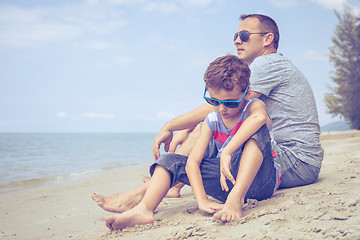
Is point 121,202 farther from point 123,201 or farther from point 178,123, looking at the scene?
point 178,123

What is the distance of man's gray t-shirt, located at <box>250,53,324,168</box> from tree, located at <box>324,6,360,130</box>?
19.9 meters

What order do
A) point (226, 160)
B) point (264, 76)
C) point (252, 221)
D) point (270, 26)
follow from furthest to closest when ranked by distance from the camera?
1. point (270, 26)
2. point (264, 76)
3. point (226, 160)
4. point (252, 221)

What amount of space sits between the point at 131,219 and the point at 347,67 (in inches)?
867

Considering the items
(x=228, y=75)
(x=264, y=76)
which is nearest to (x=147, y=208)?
(x=228, y=75)

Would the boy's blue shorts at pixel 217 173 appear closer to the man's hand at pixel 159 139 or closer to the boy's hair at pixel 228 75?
the man's hand at pixel 159 139

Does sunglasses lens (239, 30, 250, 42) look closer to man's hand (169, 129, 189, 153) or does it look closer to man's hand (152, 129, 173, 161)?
man's hand (169, 129, 189, 153)

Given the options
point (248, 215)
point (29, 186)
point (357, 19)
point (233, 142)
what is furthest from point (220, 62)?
point (357, 19)

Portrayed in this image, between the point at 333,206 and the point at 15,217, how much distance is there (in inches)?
142

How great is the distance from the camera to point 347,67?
21.2m

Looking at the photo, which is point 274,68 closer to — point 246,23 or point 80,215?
point 246,23

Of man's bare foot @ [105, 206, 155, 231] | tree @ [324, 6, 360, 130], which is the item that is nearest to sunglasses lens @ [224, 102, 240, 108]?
man's bare foot @ [105, 206, 155, 231]

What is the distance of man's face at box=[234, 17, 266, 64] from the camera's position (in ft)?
10.2

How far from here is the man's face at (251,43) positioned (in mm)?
3121


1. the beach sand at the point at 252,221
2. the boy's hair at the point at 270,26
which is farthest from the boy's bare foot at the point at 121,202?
the boy's hair at the point at 270,26
